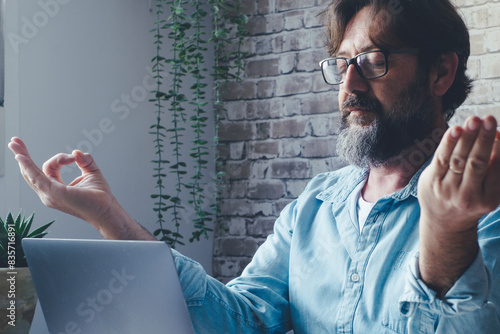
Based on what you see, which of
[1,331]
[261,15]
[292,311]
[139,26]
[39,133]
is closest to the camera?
[1,331]

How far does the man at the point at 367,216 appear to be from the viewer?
0.91 m

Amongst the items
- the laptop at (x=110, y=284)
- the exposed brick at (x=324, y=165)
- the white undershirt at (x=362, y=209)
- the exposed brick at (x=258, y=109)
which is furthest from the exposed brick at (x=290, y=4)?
the laptop at (x=110, y=284)

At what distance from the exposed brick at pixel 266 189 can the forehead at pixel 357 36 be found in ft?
3.09

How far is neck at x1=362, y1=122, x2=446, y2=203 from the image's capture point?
124 centimetres

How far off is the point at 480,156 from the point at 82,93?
1526mm

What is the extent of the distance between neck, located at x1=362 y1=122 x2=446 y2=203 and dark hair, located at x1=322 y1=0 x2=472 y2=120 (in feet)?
0.56

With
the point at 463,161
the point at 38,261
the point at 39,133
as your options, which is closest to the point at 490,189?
the point at 463,161

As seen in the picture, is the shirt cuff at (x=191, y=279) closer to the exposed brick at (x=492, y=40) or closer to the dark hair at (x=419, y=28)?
the dark hair at (x=419, y=28)

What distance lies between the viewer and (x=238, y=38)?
2.33m

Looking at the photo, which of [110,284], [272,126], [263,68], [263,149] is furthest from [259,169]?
[110,284]

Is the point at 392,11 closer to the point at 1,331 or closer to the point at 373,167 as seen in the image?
the point at 373,167

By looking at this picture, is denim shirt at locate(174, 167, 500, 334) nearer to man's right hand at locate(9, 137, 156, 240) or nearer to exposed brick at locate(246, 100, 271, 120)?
man's right hand at locate(9, 137, 156, 240)

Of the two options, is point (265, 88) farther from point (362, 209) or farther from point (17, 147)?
point (17, 147)

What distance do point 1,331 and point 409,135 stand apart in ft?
3.08
